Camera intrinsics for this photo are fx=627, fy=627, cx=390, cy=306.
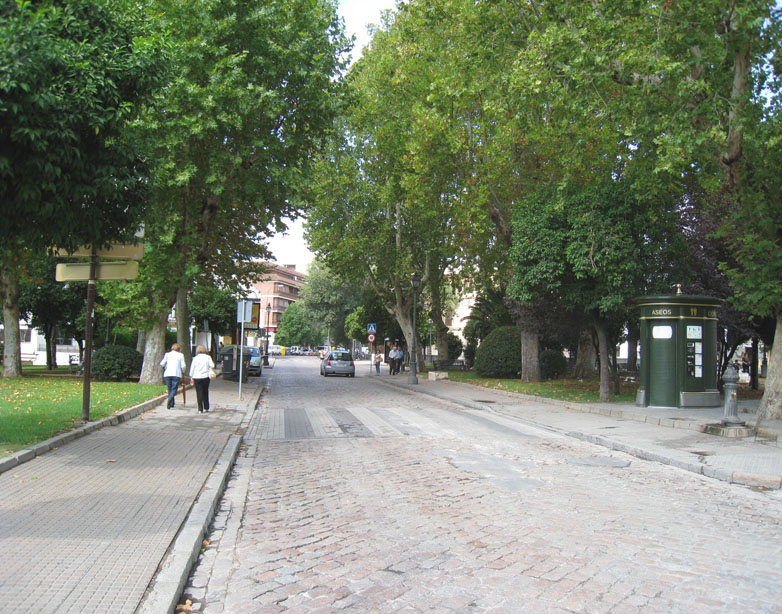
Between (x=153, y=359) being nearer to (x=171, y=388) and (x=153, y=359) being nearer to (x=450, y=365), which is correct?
(x=171, y=388)

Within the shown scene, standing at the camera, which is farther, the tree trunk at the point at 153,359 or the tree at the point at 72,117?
the tree trunk at the point at 153,359

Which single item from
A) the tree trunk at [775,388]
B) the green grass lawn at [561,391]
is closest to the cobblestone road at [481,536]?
the tree trunk at [775,388]

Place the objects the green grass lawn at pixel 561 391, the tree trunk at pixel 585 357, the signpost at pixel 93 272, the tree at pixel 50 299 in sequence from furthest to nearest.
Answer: the tree trunk at pixel 585 357 < the tree at pixel 50 299 < the green grass lawn at pixel 561 391 < the signpost at pixel 93 272

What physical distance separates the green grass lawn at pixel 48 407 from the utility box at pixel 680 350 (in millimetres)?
13182

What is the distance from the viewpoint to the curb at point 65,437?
24.6ft

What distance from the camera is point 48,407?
1310cm

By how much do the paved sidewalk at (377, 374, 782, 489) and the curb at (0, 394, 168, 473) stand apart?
355 inches

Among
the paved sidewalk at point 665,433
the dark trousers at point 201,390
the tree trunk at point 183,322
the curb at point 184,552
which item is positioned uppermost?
the tree trunk at point 183,322

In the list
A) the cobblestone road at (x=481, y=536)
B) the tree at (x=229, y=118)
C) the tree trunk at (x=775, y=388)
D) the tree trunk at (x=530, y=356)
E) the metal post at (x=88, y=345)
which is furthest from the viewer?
the tree trunk at (x=530, y=356)

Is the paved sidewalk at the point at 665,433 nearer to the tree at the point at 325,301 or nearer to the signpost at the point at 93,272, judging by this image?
the signpost at the point at 93,272

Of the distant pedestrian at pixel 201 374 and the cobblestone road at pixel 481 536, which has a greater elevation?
the distant pedestrian at pixel 201 374

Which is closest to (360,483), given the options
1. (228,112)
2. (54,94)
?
(54,94)

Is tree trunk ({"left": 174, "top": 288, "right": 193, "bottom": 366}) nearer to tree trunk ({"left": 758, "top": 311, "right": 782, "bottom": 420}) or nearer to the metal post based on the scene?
the metal post

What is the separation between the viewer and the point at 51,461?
7977 millimetres
